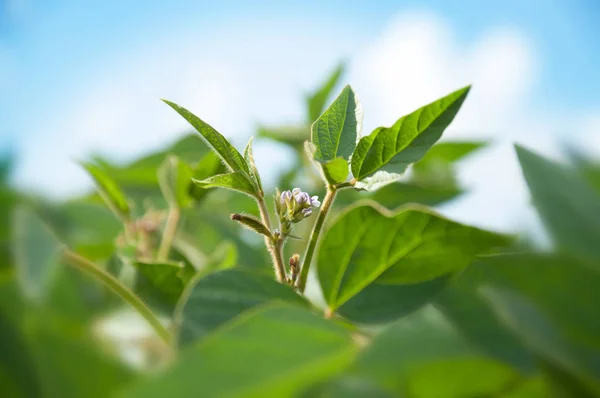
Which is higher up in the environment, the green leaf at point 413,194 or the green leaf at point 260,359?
the green leaf at point 260,359

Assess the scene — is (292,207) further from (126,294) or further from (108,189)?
(108,189)

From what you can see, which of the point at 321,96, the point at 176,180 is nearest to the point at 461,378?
the point at 176,180

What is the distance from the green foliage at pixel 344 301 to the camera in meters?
0.34

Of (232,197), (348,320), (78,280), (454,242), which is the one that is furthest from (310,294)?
(232,197)

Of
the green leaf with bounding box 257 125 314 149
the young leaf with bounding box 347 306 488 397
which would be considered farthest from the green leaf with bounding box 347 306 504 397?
the green leaf with bounding box 257 125 314 149

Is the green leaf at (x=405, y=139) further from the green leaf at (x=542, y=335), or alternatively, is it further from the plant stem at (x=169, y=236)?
the plant stem at (x=169, y=236)

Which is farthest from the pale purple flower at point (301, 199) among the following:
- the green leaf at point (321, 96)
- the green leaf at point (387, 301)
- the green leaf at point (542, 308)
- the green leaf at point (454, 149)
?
the green leaf at point (321, 96)

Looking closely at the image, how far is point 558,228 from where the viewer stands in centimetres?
41

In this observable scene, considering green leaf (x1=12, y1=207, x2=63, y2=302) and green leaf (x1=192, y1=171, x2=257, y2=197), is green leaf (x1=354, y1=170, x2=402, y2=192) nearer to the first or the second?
green leaf (x1=192, y1=171, x2=257, y2=197)

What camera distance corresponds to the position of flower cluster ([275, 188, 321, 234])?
58 cm

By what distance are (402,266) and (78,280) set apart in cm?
66

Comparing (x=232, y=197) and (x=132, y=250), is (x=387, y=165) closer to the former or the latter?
(x=132, y=250)

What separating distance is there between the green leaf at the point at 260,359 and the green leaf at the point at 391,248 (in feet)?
0.45

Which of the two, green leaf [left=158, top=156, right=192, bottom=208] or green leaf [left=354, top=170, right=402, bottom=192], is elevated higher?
green leaf [left=158, top=156, right=192, bottom=208]
